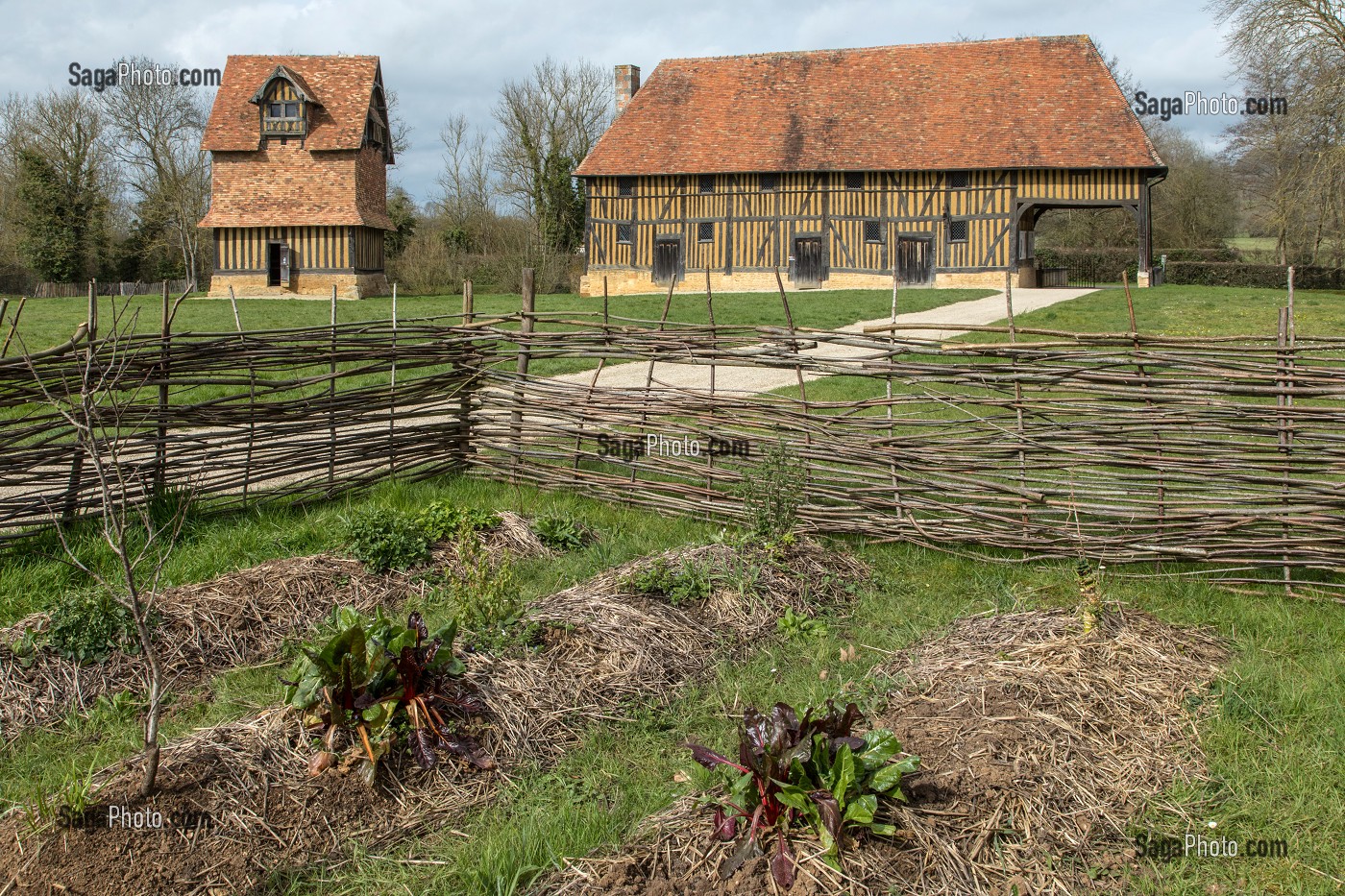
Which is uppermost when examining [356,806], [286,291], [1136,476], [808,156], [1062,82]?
[1062,82]

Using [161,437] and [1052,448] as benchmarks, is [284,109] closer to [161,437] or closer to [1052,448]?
[161,437]

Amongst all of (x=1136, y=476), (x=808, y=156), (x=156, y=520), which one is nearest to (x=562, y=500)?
(x=156, y=520)

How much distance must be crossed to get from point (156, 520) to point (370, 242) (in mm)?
27399

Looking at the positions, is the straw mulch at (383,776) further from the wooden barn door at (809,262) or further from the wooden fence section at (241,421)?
the wooden barn door at (809,262)

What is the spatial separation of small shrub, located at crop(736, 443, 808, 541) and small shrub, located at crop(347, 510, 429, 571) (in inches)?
66.3

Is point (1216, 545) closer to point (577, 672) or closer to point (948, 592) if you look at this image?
point (948, 592)

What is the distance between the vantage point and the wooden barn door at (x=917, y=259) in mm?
27375

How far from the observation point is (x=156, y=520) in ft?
18.3

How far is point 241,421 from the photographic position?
233 inches

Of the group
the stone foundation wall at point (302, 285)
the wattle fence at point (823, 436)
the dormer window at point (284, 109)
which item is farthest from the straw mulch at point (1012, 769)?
the dormer window at point (284, 109)

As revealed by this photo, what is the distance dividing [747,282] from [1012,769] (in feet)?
85.6

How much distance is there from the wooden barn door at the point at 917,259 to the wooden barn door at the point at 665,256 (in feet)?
20.3

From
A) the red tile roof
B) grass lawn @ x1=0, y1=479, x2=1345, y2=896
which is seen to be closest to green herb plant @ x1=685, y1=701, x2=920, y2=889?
grass lawn @ x1=0, y1=479, x2=1345, y2=896

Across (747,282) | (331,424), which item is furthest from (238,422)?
(747,282)
